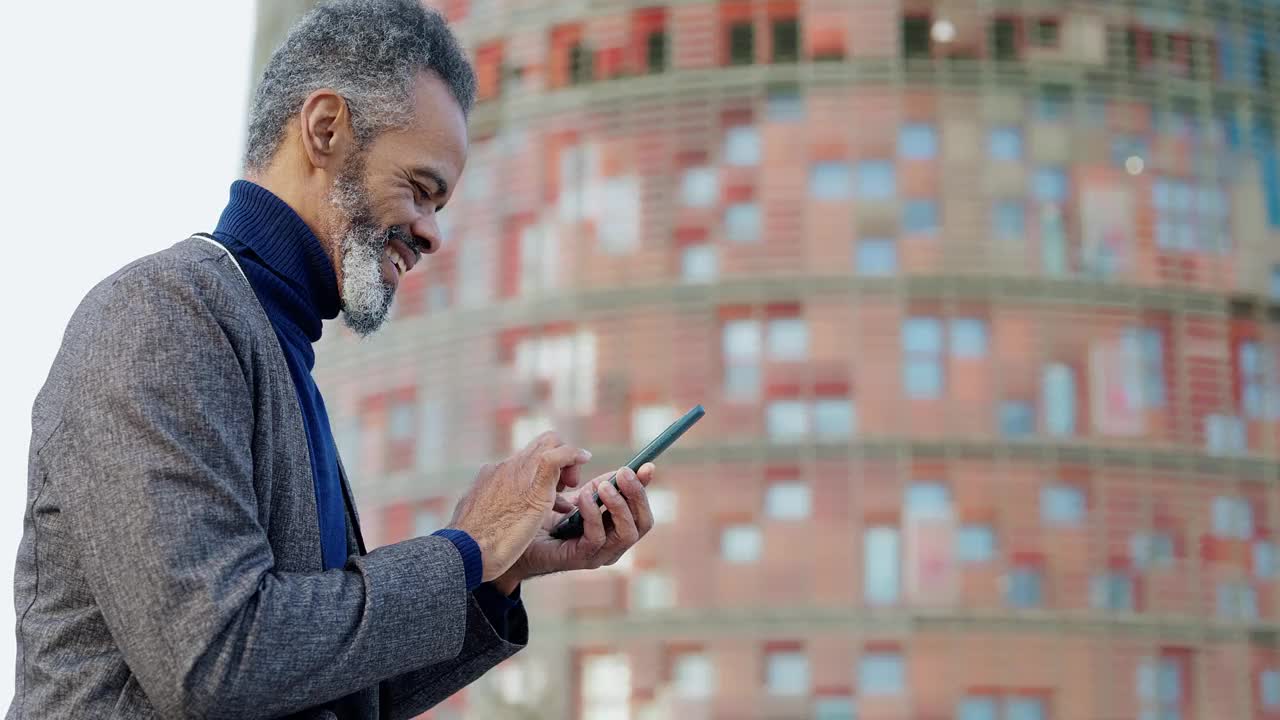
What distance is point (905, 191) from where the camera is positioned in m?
17.3

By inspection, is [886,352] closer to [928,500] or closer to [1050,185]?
[928,500]

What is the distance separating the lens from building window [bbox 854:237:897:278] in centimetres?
1720

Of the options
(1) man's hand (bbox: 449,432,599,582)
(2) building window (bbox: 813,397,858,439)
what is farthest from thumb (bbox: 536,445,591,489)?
(2) building window (bbox: 813,397,858,439)

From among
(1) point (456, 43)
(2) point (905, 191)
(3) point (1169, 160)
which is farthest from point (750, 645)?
(1) point (456, 43)

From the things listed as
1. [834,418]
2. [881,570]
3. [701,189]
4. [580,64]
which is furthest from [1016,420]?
[580,64]

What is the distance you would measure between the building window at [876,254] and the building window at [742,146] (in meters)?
1.45

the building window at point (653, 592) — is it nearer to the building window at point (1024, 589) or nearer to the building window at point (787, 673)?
the building window at point (787, 673)

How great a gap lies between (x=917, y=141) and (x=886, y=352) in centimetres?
243

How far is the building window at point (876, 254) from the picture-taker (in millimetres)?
17203

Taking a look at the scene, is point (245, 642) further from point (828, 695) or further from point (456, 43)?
point (828, 695)

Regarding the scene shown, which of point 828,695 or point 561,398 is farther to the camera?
point 561,398

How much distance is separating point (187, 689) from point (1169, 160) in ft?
57.8

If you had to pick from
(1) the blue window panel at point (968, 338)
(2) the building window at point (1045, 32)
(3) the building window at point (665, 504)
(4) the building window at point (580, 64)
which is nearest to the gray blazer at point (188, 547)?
(3) the building window at point (665, 504)

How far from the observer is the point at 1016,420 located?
16781 millimetres
